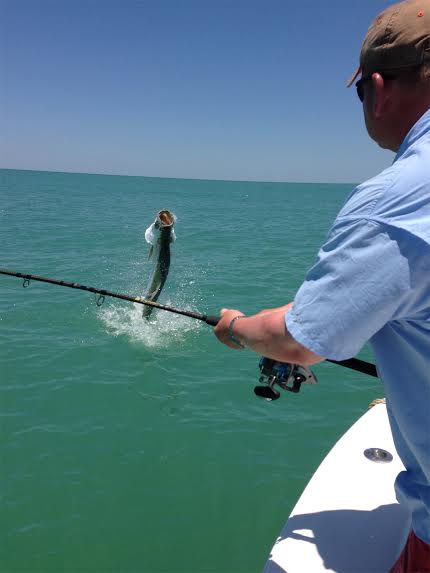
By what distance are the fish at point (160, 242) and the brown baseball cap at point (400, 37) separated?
6793 mm

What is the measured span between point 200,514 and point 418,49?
4949 mm

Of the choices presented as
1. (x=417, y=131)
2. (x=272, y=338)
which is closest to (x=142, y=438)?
(x=272, y=338)

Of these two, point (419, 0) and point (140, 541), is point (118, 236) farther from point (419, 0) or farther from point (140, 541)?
point (419, 0)

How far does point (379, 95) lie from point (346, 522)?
2.71 m

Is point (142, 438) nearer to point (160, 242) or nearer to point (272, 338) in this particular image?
point (160, 242)

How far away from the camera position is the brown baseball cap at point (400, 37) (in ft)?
5.00

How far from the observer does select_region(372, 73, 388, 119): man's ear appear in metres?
1.63

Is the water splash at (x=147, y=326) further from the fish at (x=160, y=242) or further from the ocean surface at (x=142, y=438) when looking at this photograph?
the fish at (x=160, y=242)

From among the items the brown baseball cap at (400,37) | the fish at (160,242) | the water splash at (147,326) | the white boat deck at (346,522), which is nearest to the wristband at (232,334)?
the brown baseball cap at (400,37)

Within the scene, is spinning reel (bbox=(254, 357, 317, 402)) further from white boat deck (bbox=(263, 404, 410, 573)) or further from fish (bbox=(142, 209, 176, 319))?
fish (bbox=(142, 209, 176, 319))

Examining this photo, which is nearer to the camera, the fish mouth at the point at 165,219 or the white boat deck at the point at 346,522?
the white boat deck at the point at 346,522

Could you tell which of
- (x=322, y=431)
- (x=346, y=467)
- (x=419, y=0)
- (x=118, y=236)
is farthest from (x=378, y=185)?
(x=118, y=236)

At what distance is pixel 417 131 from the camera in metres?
1.52

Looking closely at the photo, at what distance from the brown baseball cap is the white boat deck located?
268 cm
